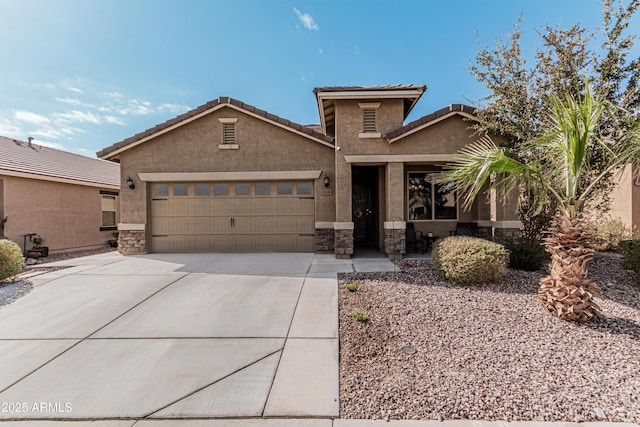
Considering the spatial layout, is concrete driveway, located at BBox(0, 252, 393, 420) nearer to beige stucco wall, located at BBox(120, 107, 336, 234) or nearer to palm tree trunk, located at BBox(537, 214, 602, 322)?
palm tree trunk, located at BBox(537, 214, 602, 322)

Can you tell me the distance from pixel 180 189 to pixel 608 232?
1493 centimetres

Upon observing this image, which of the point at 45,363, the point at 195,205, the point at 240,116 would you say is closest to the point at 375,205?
the point at 240,116

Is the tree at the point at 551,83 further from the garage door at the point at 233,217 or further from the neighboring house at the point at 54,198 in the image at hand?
the neighboring house at the point at 54,198

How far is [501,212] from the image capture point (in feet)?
27.2

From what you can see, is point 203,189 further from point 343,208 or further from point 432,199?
point 432,199

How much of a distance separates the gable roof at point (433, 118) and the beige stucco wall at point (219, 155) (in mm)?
2424

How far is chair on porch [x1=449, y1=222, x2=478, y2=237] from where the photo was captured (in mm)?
9516

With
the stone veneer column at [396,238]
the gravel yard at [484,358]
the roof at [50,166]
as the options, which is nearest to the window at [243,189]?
the stone veneer column at [396,238]

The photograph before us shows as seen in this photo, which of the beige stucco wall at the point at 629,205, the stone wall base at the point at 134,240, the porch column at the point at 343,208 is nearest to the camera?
the porch column at the point at 343,208

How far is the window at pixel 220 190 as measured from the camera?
10312mm

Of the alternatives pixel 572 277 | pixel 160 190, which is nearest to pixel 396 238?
pixel 572 277

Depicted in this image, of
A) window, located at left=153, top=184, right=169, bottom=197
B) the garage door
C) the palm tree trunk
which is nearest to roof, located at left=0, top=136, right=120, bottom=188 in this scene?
window, located at left=153, top=184, right=169, bottom=197

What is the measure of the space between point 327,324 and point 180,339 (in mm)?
2085

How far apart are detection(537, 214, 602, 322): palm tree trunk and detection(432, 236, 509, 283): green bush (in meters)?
1.18
